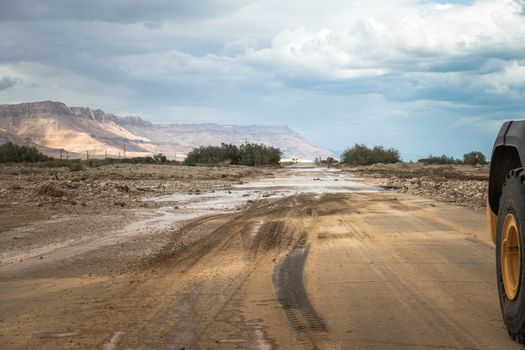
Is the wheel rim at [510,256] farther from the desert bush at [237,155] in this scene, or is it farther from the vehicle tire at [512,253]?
the desert bush at [237,155]

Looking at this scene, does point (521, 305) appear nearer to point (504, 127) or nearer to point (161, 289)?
point (504, 127)

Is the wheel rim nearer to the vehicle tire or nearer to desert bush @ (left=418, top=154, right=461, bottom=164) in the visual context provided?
the vehicle tire

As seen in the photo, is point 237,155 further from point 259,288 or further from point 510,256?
point 510,256

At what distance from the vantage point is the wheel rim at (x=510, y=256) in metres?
5.52

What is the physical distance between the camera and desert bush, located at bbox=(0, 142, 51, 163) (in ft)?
236

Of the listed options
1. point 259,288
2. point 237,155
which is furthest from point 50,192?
point 237,155

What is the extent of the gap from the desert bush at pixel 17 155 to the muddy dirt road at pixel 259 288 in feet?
200

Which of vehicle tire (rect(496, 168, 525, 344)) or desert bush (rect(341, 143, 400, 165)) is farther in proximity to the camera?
desert bush (rect(341, 143, 400, 165))

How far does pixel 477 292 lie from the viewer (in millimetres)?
7547

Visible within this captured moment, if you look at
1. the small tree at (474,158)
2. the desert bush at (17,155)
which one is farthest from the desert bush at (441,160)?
the desert bush at (17,155)

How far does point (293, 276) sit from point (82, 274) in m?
3.32

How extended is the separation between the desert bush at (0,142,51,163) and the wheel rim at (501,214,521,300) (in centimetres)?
7257

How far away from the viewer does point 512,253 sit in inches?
221

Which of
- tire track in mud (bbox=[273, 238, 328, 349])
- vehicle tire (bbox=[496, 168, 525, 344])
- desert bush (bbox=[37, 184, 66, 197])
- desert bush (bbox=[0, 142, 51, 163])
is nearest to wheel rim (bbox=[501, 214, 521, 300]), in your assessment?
vehicle tire (bbox=[496, 168, 525, 344])
